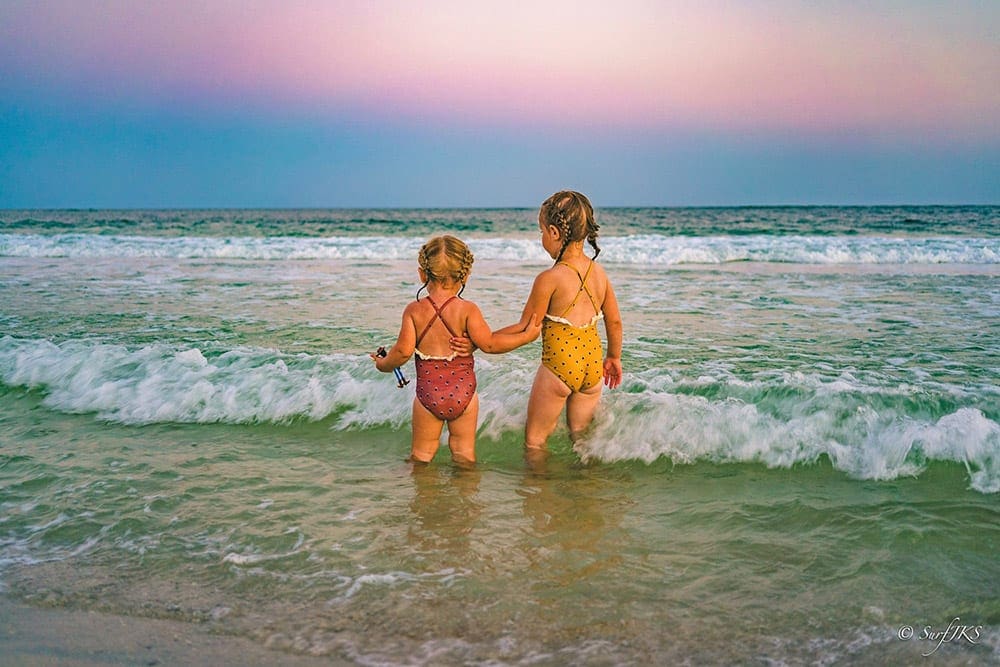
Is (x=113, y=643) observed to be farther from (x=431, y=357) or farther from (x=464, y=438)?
(x=464, y=438)

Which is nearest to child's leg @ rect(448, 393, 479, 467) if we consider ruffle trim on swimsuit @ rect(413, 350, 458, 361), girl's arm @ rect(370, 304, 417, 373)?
ruffle trim on swimsuit @ rect(413, 350, 458, 361)

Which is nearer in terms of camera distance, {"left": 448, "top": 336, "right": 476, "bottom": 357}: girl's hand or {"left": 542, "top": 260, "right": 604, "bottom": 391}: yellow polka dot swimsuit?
{"left": 448, "top": 336, "right": 476, "bottom": 357}: girl's hand

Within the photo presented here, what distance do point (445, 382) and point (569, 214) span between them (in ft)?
3.91

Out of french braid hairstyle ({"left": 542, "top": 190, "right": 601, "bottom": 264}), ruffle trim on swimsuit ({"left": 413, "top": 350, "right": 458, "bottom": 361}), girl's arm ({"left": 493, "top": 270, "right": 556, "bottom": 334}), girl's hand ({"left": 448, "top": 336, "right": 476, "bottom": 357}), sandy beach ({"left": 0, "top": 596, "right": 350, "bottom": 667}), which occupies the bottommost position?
sandy beach ({"left": 0, "top": 596, "right": 350, "bottom": 667})

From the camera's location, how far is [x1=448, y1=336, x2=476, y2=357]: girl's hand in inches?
171

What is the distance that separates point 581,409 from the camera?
4.84m

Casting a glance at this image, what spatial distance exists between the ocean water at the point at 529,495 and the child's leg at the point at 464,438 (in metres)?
0.12

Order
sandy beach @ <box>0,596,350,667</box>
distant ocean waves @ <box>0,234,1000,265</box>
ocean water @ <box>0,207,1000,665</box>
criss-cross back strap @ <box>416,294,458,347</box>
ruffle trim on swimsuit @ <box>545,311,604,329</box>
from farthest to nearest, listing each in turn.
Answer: distant ocean waves @ <box>0,234,1000,265</box>, ruffle trim on swimsuit @ <box>545,311,604,329</box>, criss-cross back strap @ <box>416,294,458,347</box>, ocean water @ <box>0,207,1000,665</box>, sandy beach @ <box>0,596,350,667</box>

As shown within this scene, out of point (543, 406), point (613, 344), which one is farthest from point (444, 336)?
point (613, 344)

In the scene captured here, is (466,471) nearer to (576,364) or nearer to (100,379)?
(576,364)

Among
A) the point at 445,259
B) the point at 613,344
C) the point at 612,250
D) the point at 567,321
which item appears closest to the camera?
the point at 445,259

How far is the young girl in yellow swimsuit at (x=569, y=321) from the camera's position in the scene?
4.42 meters

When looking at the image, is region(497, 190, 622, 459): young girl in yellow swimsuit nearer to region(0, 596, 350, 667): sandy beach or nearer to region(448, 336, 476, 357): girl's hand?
region(448, 336, 476, 357): girl's hand

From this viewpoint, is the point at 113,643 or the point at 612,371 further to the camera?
the point at 612,371
